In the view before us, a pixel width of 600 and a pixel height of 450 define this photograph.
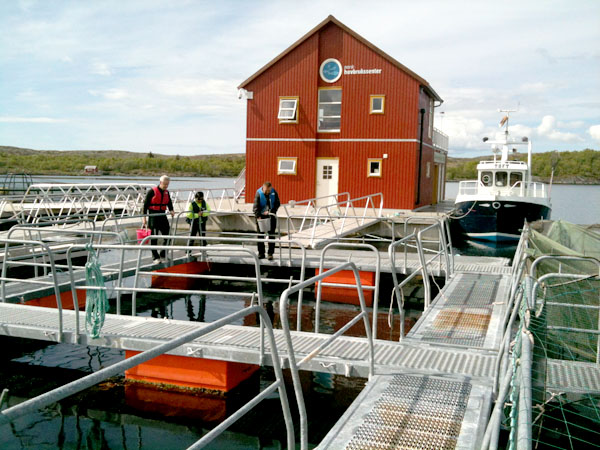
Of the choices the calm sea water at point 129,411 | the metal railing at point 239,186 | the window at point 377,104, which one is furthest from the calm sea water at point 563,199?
the calm sea water at point 129,411

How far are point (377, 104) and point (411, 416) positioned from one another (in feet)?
75.7

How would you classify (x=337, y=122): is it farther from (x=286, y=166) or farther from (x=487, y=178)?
(x=487, y=178)

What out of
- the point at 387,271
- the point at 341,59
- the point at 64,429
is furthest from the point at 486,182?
the point at 64,429

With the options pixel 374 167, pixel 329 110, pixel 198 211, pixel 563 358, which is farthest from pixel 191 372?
pixel 329 110

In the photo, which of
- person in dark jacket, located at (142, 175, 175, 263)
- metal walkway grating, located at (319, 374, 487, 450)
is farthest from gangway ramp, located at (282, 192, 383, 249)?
metal walkway grating, located at (319, 374, 487, 450)

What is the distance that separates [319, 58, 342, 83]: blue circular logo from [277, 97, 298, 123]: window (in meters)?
1.73

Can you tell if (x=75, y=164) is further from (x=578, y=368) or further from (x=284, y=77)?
(x=578, y=368)

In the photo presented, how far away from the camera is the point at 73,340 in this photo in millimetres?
6996

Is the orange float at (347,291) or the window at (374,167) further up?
the window at (374,167)

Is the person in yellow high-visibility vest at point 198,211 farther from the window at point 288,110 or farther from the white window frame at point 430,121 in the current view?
the white window frame at point 430,121

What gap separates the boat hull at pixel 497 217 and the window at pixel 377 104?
18.6ft

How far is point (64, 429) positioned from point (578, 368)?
18.2 feet

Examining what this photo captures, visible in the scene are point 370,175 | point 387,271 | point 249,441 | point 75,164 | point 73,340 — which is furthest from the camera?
point 75,164

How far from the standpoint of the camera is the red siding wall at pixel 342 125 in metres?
26.0
